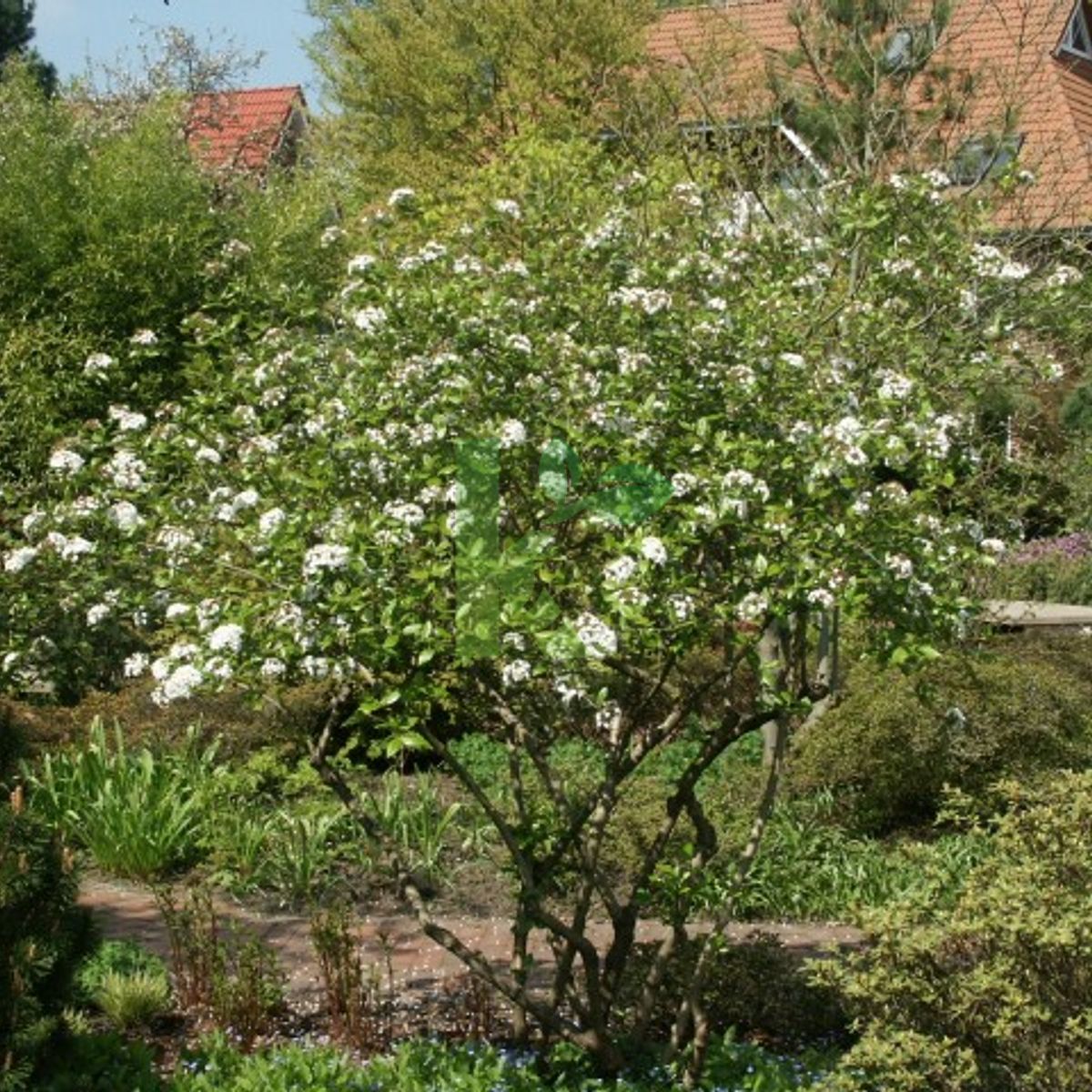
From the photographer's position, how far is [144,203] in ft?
49.1

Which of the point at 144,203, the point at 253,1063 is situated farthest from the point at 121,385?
the point at 253,1063

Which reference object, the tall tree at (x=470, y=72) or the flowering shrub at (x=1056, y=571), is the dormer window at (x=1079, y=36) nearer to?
the tall tree at (x=470, y=72)

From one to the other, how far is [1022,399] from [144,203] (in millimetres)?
7039

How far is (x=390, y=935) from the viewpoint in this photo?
23.7ft

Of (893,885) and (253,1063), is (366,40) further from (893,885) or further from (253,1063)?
(253,1063)

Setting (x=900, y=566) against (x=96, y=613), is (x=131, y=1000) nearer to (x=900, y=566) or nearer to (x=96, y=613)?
(x=96, y=613)

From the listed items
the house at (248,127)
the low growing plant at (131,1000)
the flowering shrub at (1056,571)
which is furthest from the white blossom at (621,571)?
the house at (248,127)

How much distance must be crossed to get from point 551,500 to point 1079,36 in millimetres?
26901

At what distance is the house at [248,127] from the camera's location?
80.0 ft

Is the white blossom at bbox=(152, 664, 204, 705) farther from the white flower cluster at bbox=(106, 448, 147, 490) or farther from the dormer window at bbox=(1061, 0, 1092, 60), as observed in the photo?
the dormer window at bbox=(1061, 0, 1092, 60)

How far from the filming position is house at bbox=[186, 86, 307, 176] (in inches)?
960

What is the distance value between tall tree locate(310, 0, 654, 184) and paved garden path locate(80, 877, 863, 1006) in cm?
1255

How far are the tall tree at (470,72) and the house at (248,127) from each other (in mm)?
1464

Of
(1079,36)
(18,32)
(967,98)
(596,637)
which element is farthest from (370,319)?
(18,32)
